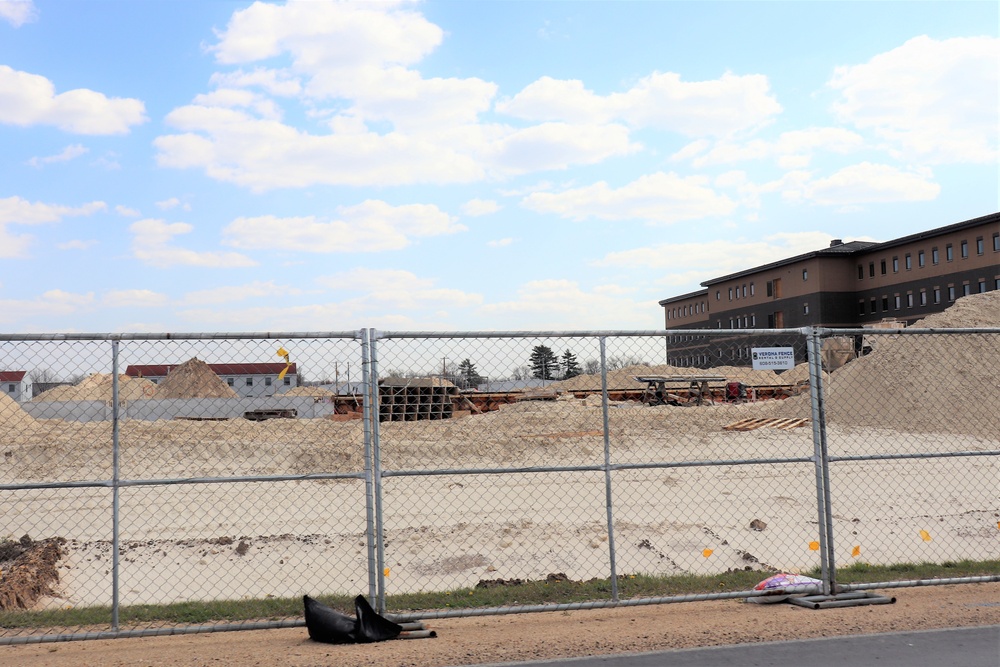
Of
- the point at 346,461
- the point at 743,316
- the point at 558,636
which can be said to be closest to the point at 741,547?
the point at 558,636

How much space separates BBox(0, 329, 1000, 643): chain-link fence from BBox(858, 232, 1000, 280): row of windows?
1008 inches

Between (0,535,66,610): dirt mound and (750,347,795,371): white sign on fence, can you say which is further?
(0,535,66,610): dirt mound

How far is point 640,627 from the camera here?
6547 millimetres

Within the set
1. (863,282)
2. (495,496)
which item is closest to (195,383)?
(495,496)

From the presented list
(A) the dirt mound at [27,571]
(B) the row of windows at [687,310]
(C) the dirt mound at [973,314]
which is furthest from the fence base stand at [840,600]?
(B) the row of windows at [687,310]

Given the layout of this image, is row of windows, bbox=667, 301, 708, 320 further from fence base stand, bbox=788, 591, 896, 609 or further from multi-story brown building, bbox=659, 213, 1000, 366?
fence base stand, bbox=788, 591, 896, 609

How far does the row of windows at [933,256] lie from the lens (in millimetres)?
51875

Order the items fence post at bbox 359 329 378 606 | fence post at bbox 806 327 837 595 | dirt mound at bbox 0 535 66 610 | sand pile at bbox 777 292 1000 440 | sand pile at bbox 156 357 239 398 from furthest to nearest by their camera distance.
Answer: sand pile at bbox 156 357 239 398
sand pile at bbox 777 292 1000 440
dirt mound at bbox 0 535 66 610
fence post at bbox 806 327 837 595
fence post at bbox 359 329 378 606

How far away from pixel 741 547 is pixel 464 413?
2290cm

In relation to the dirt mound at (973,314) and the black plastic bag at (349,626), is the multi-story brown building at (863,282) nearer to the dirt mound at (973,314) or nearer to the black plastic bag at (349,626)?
the dirt mound at (973,314)

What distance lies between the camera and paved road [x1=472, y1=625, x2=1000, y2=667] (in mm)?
5566

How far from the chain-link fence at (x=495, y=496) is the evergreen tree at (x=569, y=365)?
110 mm

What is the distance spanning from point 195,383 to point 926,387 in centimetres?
3721

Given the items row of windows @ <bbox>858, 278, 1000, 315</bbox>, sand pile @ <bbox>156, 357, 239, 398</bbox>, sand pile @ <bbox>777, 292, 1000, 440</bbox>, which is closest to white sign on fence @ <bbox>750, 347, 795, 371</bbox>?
sand pile @ <bbox>777, 292, 1000, 440</bbox>
